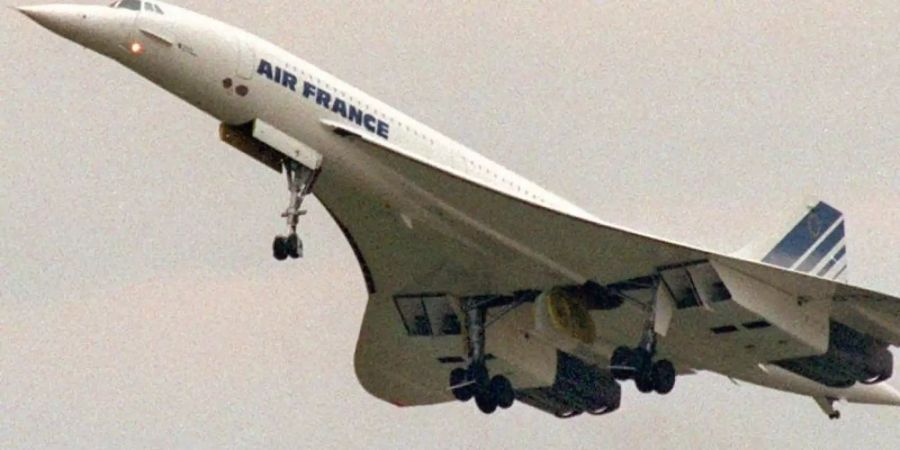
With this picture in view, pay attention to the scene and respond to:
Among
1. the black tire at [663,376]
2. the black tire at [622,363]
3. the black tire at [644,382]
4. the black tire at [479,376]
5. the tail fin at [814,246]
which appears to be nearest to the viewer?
the black tire at [644,382]

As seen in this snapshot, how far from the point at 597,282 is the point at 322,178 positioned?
15.6 feet

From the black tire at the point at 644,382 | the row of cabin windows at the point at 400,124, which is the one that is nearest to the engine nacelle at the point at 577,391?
the black tire at the point at 644,382

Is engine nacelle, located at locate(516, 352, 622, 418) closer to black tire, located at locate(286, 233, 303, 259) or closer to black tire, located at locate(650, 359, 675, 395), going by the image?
black tire, located at locate(650, 359, 675, 395)

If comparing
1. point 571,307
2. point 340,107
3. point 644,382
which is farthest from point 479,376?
point 340,107

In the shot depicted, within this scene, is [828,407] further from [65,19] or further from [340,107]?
[65,19]

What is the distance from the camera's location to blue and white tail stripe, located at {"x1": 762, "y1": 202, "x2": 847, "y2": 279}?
3412 centimetres

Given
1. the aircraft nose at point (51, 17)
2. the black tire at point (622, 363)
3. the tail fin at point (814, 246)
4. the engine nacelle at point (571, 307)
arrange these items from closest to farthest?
1. the aircraft nose at point (51, 17)
2. the black tire at point (622, 363)
3. the engine nacelle at point (571, 307)
4. the tail fin at point (814, 246)

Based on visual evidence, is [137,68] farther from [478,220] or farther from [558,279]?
[558,279]

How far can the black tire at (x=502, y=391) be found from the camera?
113 feet

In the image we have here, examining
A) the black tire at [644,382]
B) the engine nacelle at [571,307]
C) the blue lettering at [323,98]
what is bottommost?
the black tire at [644,382]

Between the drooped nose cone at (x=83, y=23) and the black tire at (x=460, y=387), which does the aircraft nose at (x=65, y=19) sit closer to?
the drooped nose cone at (x=83, y=23)

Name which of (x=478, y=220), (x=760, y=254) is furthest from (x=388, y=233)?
(x=760, y=254)

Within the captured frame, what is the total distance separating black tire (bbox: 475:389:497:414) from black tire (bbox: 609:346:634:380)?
2354 millimetres

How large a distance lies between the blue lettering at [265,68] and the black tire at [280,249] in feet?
7.14
